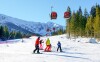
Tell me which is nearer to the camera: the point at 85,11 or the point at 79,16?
the point at 79,16

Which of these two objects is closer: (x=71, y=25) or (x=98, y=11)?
(x=98, y=11)

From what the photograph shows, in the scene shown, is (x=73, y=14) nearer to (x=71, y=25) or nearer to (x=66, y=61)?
(x=71, y=25)

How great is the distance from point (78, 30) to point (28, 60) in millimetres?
92318

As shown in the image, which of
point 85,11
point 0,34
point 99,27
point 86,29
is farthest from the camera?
point 0,34

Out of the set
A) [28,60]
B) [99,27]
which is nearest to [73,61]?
[28,60]

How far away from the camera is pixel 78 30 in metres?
116

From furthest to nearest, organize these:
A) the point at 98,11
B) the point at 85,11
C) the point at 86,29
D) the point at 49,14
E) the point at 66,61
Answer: the point at 85,11 < the point at 86,29 < the point at 98,11 < the point at 49,14 < the point at 66,61

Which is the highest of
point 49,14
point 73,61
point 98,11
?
point 98,11

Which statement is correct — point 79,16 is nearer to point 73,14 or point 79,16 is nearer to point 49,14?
point 73,14

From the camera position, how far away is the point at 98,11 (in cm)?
10531

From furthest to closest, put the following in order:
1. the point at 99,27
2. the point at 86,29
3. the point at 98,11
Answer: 1. the point at 86,29
2. the point at 98,11
3. the point at 99,27

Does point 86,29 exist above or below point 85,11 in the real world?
below

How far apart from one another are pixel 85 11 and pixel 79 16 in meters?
12.9

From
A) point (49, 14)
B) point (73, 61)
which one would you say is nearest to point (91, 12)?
point (49, 14)
